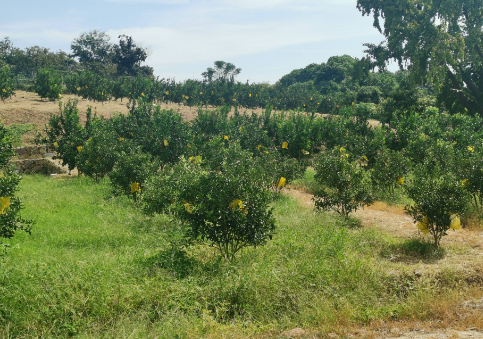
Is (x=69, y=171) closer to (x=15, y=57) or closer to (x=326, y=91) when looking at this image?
(x=15, y=57)

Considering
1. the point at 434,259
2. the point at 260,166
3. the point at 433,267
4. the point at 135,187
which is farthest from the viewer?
the point at 260,166

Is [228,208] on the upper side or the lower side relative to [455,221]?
upper

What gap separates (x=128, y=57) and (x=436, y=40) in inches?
1317

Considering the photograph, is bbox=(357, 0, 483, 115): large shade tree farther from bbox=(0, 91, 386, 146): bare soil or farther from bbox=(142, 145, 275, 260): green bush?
bbox=(142, 145, 275, 260): green bush

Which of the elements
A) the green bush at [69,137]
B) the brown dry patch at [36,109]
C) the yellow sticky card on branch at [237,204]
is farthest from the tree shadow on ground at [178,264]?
the brown dry patch at [36,109]

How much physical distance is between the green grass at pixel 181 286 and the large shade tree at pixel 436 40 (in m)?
16.3

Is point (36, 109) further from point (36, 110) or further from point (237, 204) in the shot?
point (237, 204)

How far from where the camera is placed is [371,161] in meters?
17.0

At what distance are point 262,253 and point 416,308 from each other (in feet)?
9.36

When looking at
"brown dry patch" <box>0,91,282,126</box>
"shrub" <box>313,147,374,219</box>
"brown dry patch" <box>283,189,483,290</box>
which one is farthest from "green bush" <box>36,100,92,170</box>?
"shrub" <box>313,147,374,219</box>

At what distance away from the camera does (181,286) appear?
19.4 feet

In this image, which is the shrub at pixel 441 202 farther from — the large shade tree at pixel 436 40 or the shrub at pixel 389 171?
the large shade tree at pixel 436 40

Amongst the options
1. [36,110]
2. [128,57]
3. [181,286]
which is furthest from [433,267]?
[128,57]

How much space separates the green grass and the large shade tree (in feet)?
53.5
